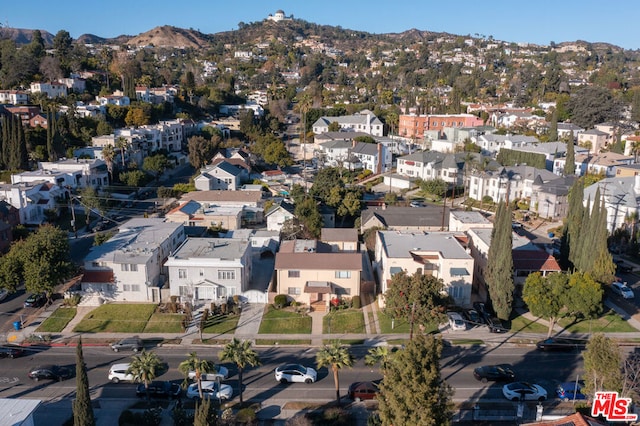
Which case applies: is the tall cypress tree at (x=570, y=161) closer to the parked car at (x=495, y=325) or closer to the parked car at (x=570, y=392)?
the parked car at (x=495, y=325)

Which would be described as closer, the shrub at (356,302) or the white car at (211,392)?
the white car at (211,392)

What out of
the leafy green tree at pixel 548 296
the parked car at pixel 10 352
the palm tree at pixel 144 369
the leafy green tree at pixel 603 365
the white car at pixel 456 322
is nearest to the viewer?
the leafy green tree at pixel 603 365

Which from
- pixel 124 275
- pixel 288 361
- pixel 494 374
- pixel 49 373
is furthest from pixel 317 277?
pixel 49 373

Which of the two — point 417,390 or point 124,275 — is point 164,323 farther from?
point 417,390

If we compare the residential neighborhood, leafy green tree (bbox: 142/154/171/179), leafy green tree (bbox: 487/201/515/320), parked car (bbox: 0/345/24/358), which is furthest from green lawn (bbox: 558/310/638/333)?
leafy green tree (bbox: 142/154/171/179)

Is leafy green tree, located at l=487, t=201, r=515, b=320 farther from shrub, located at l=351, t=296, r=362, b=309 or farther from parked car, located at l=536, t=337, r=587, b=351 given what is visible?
shrub, located at l=351, t=296, r=362, b=309

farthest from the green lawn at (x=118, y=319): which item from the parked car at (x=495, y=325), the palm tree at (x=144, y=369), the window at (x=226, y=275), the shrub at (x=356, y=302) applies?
the parked car at (x=495, y=325)
